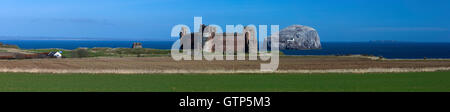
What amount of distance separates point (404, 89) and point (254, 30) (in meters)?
101

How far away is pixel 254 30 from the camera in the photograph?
126938 mm

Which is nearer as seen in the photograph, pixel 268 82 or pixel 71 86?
pixel 71 86

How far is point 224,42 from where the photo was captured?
11381 centimetres

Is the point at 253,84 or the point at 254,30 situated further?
the point at 254,30
